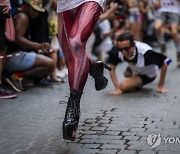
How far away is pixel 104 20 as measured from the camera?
359 inches

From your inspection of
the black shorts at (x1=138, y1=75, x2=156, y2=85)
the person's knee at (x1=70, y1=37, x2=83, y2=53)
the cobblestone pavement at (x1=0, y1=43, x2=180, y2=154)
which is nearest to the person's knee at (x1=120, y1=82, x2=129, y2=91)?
the cobblestone pavement at (x1=0, y1=43, x2=180, y2=154)

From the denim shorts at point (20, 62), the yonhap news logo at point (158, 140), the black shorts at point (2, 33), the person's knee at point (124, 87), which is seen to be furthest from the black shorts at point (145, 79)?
the yonhap news logo at point (158, 140)

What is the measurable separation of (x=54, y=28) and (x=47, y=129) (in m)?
3.29

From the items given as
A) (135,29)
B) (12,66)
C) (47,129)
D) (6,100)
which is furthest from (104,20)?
(47,129)

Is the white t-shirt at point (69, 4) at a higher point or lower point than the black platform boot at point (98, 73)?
higher

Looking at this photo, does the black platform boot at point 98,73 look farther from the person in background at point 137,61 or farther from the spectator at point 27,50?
the spectator at point 27,50

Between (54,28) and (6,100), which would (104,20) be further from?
(6,100)

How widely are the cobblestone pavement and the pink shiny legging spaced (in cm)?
59

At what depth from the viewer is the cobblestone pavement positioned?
3.99 meters

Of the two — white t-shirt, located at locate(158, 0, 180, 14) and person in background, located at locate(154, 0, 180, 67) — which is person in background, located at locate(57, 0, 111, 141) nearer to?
person in background, located at locate(154, 0, 180, 67)

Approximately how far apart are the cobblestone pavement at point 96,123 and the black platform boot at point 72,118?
177mm

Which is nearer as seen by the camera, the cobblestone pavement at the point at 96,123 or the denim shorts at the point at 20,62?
the cobblestone pavement at the point at 96,123

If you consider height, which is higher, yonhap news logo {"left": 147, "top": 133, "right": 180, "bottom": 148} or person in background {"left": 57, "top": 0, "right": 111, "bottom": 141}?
person in background {"left": 57, "top": 0, "right": 111, "bottom": 141}

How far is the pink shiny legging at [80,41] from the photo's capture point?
13.3ft
